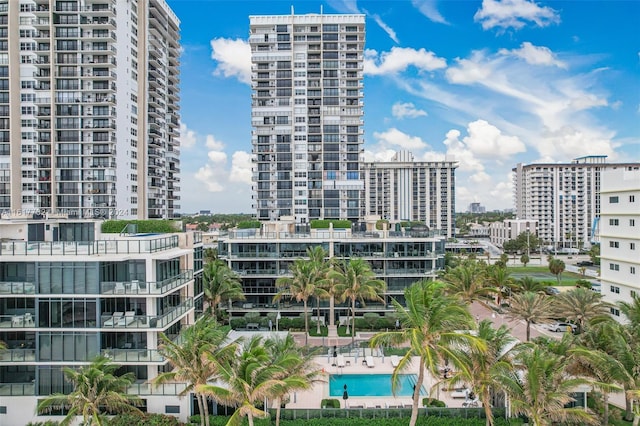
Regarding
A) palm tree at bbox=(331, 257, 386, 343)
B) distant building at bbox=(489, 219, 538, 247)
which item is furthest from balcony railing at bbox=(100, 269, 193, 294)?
distant building at bbox=(489, 219, 538, 247)

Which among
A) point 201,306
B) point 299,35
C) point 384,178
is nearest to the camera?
point 201,306

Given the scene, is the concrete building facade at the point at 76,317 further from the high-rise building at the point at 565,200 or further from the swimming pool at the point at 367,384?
the high-rise building at the point at 565,200

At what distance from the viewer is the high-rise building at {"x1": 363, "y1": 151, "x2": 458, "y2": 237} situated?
144 m

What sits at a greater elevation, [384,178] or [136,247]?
[384,178]

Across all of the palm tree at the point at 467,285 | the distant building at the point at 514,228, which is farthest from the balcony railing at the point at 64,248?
the distant building at the point at 514,228

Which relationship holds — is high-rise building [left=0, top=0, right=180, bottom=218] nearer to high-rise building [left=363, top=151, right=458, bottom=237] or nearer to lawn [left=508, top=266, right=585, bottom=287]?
lawn [left=508, top=266, right=585, bottom=287]

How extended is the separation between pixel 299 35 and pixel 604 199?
57827mm

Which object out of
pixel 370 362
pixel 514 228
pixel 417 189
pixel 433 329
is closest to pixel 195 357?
pixel 433 329

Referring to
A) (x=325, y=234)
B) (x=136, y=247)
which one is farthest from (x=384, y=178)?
(x=136, y=247)

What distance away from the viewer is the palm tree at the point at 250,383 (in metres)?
19.0

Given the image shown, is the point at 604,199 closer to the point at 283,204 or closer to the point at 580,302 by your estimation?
the point at 580,302

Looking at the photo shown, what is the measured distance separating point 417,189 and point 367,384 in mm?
118562

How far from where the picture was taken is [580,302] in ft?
117

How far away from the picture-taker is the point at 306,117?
255ft
